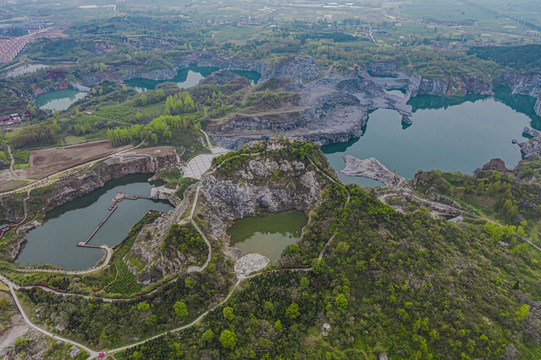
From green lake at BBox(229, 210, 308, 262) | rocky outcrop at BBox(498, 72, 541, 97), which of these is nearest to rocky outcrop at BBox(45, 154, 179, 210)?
green lake at BBox(229, 210, 308, 262)

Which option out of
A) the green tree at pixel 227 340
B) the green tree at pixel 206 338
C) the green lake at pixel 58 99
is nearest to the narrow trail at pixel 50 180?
the green tree at pixel 206 338

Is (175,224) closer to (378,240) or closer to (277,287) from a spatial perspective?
(277,287)

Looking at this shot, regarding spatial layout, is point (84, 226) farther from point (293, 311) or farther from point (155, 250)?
point (293, 311)

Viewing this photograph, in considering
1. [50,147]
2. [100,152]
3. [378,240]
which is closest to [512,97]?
[378,240]

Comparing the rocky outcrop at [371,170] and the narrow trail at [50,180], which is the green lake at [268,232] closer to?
the rocky outcrop at [371,170]

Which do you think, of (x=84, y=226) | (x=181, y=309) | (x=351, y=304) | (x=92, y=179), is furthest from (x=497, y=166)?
(x=92, y=179)

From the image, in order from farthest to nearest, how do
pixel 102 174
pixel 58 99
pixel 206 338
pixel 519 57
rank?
1. pixel 519 57
2. pixel 58 99
3. pixel 102 174
4. pixel 206 338
